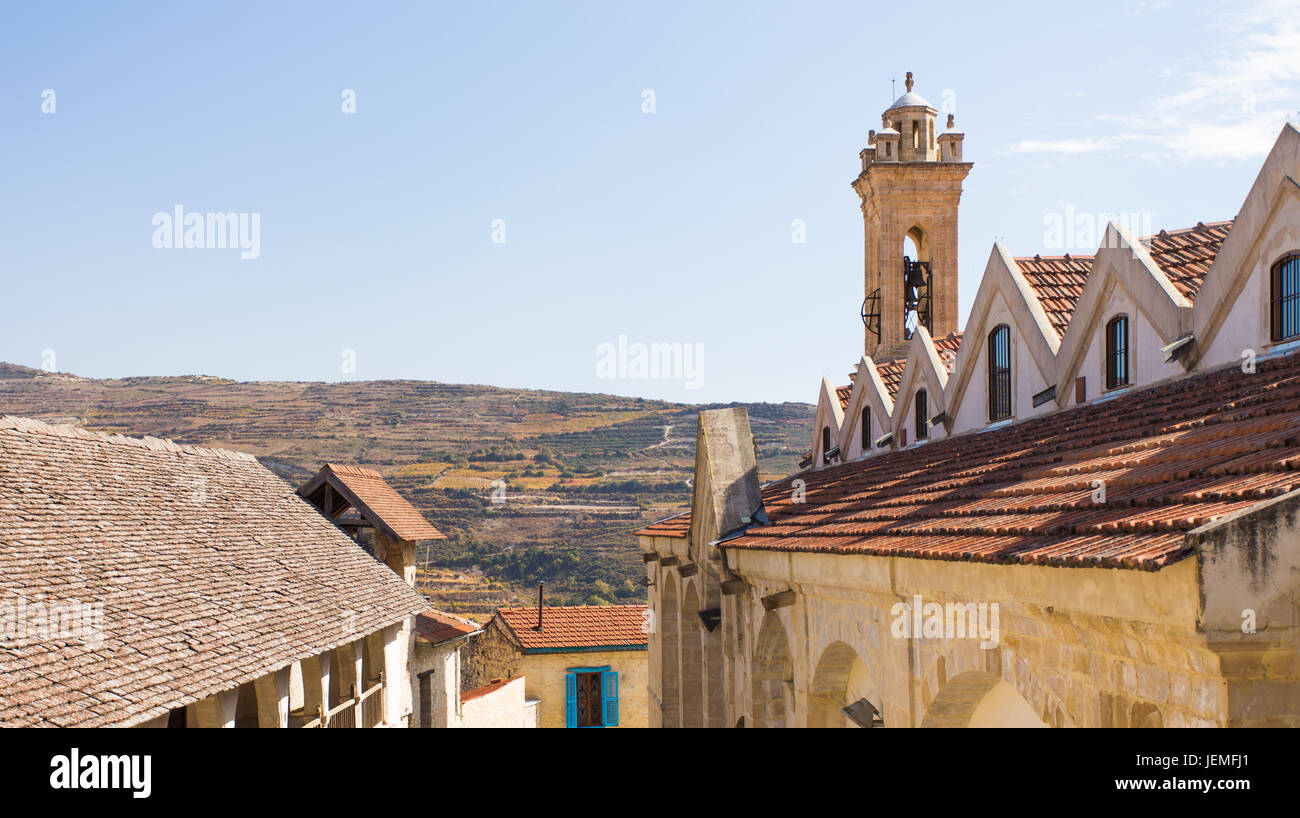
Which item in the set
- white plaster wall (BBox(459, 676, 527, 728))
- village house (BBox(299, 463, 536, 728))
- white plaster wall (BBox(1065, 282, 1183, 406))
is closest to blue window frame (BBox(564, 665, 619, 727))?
white plaster wall (BBox(459, 676, 527, 728))

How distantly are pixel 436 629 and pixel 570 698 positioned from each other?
336 inches

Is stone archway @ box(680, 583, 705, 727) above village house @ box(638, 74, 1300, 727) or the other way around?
the other way around

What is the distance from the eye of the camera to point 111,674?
1010 cm

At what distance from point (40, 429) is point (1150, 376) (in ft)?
47.0

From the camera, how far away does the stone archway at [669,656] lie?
74.9ft

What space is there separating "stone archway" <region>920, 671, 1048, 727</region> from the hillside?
49.2m

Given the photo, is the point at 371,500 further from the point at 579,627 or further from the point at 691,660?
the point at 579,627

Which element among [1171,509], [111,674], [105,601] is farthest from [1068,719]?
[105,601]

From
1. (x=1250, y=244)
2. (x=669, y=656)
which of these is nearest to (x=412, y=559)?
(x=669, y=656)

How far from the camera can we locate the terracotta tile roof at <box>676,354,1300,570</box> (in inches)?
192

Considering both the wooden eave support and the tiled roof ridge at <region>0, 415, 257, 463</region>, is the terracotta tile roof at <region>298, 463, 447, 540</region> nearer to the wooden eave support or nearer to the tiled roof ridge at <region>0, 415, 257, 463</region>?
the tiled roof ridge at <region>0, 415, 257, 463</region>

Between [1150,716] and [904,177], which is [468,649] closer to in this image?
[904,177]

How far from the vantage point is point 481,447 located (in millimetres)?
107688
